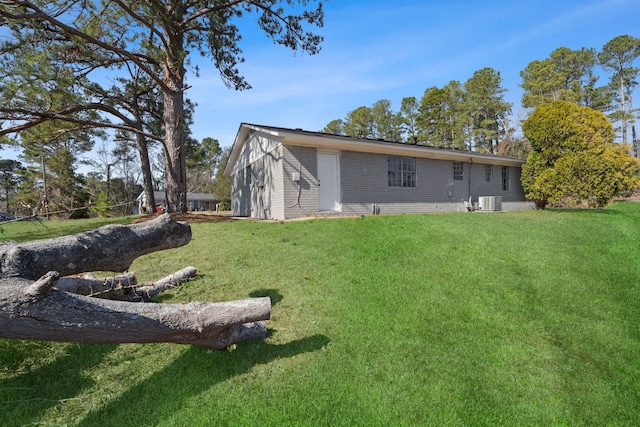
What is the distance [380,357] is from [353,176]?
8.98 meters

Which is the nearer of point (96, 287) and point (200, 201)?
point (96, 287)

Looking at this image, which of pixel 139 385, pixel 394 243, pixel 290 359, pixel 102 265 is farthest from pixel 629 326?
pixel 102 265

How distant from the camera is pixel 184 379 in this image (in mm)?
2701

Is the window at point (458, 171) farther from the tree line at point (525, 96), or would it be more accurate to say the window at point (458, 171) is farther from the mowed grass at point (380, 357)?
the tree line at point (525, 96)

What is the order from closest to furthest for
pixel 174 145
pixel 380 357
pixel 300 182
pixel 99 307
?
pixel 99 307 < pixel 380 357 < pixel 300 182 < pixel 174 145

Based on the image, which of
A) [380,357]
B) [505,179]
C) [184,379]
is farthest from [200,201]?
[380,357]

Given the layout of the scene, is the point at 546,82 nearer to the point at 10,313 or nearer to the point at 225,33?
the point at 225,33

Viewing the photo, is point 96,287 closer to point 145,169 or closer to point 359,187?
point 359,187

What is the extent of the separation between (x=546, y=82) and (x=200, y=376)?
43.0 metres

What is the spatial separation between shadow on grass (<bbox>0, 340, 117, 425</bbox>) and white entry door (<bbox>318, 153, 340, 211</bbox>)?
27.2 ft

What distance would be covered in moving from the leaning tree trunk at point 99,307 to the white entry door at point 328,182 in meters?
7.74

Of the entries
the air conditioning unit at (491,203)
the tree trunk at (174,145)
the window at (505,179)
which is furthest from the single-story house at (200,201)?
the air conditioning unit at (491,203)

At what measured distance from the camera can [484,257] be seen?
18.1 ft

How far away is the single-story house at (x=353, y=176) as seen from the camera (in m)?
10.5
